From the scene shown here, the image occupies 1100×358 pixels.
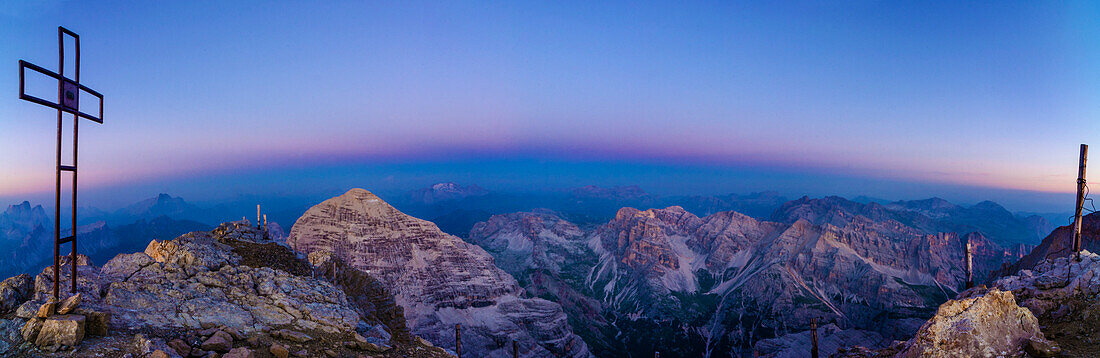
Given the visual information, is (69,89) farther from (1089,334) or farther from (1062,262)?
(1062,262)

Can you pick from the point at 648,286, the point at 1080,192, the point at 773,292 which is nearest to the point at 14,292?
the point at 1080,192

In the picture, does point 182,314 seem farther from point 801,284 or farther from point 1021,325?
point 801,284

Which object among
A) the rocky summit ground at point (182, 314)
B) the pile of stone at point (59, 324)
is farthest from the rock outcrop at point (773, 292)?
the pile of stone at point (59, 324)

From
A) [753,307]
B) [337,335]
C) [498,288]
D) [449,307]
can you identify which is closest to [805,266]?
[753,307]

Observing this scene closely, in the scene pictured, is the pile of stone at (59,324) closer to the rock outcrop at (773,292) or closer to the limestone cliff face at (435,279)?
the limestone cliff face at (435,279)

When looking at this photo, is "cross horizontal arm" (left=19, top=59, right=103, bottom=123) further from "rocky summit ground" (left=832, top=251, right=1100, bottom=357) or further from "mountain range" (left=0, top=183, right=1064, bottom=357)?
"mountain range" (left=0, top=183, right=1064, bottom=357)

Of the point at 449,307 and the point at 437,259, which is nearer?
the point at 449,307

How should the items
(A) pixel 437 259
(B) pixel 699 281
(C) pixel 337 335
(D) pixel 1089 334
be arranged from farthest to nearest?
1. (B) pixel 699 281
2. (A) pixel 437 259
3. (C) pixel 337 335
4. (D) pixel 1089 334
